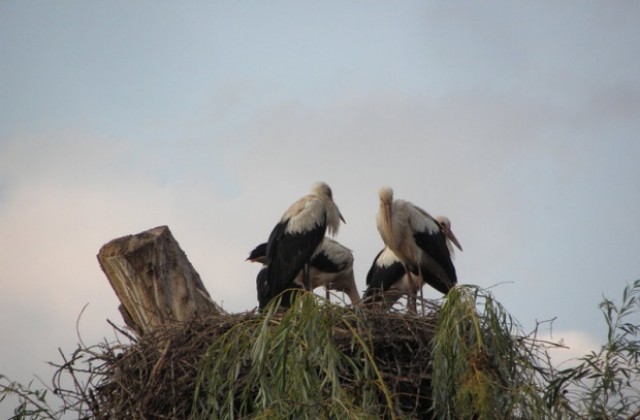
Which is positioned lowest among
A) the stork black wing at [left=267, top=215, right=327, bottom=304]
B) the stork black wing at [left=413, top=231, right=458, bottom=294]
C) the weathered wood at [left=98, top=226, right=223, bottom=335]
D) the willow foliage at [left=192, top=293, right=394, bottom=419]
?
the willow foliage at [left=192, top=293, right=394, bottom=419]

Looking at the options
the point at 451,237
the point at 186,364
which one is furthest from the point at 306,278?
the point at 186,364

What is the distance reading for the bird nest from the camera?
5672 mm

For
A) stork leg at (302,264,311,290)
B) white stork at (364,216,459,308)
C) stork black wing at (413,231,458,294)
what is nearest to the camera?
stork black wing at (413,231,458,294)

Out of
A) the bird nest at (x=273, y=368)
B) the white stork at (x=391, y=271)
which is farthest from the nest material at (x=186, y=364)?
the white stork at (x=391, y=271)

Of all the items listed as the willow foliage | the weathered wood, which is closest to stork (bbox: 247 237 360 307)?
the weathered wood

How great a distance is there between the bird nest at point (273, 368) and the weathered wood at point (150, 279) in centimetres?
51

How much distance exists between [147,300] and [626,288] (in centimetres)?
331

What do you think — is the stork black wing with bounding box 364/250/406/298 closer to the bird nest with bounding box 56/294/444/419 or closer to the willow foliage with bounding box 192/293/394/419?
the bird nest with bounding box 56/294/444/419

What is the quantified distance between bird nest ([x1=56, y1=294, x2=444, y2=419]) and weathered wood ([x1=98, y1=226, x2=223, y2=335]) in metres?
0.51

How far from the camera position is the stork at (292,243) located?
922 centimetres

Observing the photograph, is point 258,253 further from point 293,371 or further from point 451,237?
point 293,371

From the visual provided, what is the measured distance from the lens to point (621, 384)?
5770 mm

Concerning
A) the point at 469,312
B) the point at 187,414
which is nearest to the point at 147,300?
the point at 187,414

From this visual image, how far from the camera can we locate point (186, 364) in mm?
6801
